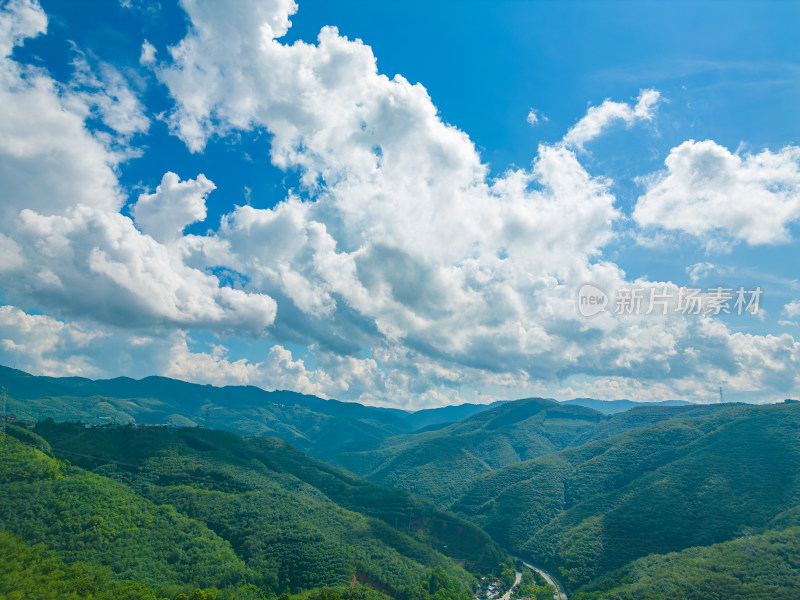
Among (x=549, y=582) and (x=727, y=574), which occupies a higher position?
(x=727, y=574)

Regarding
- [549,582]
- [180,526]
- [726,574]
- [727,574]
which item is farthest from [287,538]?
[727,574]

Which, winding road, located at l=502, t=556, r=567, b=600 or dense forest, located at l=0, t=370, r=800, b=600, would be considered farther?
winding road, located at l=502, t=556, r=567, b=600

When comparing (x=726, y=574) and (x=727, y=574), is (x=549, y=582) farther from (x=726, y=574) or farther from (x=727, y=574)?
(x=727, y=574)

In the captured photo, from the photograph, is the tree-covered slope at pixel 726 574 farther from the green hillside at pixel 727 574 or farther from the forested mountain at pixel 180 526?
the forested mountain at pixel 180 526

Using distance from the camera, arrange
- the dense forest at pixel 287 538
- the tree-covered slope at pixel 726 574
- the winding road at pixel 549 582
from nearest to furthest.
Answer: the dense forest at pixel 287 538 < the tree-covered slope at pixel 726 574 < the winding road at pixel 549 582

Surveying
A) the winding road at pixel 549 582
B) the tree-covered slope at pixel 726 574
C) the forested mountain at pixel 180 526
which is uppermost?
the tree-covered slope at pixel 726 574

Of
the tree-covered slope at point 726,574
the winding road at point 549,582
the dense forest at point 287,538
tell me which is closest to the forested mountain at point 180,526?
the dense forest at point 287,538

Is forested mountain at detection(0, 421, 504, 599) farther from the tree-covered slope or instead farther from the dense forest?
the tree-covered slope

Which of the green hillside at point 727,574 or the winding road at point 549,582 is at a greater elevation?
the green hillside at point 727,574

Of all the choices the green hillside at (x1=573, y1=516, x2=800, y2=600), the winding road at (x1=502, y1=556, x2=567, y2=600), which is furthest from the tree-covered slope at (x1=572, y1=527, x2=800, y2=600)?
the winding road at (x1=502, y1=556, x2=567, y2=600)
